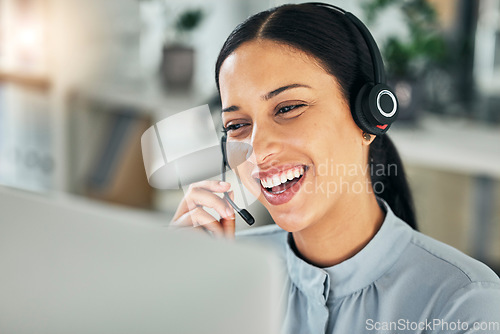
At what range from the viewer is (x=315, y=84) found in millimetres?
Result: 560

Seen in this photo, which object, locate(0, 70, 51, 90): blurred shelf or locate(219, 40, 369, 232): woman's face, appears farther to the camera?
→ locate(0, 70, 51, 90): blurred shelf

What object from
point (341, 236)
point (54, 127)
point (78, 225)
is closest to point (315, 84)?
point (341, 236)

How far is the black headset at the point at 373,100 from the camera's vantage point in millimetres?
564

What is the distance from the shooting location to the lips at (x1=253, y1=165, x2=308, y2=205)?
56 centimetres

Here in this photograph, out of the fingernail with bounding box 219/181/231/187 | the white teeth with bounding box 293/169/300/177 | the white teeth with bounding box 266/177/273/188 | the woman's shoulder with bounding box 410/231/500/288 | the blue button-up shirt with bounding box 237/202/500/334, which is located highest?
the white teeth with bounding box 293/169/300/177

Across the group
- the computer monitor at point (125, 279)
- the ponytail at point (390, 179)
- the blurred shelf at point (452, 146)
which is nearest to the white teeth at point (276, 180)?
the ponytail at point (390, 179)

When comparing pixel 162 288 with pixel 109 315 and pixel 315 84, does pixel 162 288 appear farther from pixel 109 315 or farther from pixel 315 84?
pixel 315 84

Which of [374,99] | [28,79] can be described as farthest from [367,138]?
[28,79]

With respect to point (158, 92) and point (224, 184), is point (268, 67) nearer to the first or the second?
point (224, 184)

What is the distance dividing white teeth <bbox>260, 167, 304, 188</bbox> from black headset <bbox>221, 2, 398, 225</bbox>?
0.04 m

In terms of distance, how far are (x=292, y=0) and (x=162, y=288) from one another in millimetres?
399

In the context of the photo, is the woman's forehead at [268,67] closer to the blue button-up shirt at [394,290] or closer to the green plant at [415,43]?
the blue button-up shirt at [394,290]

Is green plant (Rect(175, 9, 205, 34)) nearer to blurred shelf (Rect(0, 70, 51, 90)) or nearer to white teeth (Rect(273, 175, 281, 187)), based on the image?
blurred shelf (Rect(0, 70, 51, 90))

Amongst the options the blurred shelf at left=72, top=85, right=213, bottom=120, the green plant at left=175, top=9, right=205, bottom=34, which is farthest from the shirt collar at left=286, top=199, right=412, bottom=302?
the green plant at left=175, top=9, right=205, bottom=34
